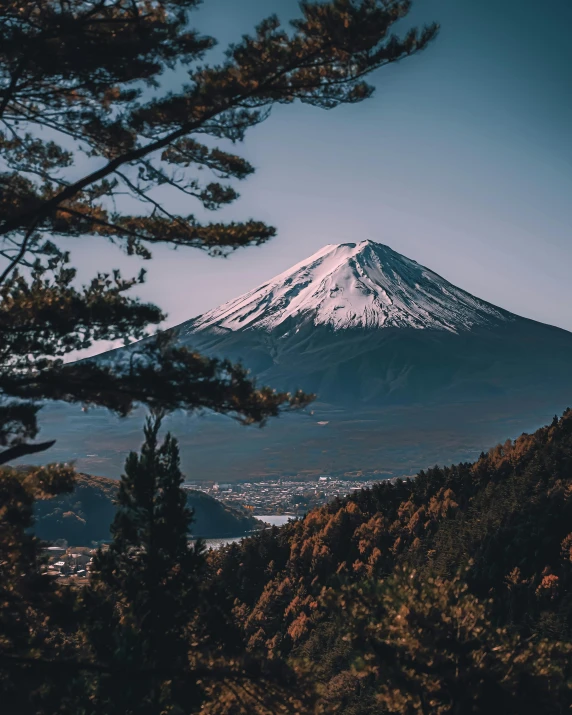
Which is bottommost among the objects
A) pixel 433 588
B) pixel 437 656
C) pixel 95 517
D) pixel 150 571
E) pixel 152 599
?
pixel 95 517

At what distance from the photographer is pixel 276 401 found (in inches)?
428

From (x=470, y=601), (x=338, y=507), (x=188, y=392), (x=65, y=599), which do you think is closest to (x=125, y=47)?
(x=188, y=392)

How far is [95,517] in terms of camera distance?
133 m

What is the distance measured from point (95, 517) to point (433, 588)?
12633 cm

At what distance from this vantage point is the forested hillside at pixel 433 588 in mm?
12695

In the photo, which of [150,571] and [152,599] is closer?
[152,599]

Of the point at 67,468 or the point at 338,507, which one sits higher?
the point at 67,468

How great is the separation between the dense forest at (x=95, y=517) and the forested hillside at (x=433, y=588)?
68544 millimetres

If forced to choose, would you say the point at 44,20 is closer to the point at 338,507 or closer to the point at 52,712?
the point at 52,712

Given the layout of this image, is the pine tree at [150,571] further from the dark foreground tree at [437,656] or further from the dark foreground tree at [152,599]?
the dark foreground tree at [437,656]

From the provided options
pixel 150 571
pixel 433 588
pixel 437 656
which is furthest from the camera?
pixel 150 571

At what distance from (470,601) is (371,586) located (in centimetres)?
174

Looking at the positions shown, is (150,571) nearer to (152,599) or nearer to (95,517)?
(152,599)

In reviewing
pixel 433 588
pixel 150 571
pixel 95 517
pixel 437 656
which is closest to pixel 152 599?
pixel 150 571
